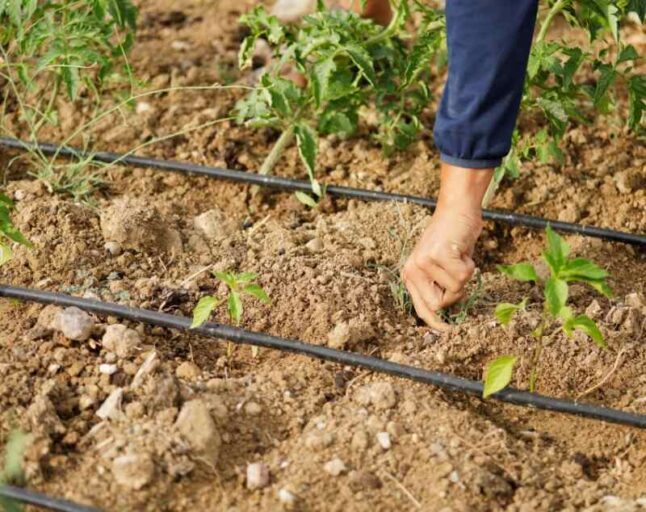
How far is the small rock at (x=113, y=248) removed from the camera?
245 centimetres

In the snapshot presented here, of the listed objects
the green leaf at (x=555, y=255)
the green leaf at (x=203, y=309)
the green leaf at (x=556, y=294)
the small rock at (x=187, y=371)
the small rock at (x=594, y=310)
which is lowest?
the small rock at (x=594, y=310)

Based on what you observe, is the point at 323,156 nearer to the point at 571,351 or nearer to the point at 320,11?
the point at 320,11

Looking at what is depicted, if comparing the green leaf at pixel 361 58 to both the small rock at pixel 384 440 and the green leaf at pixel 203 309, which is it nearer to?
the green leaf at pixel 203 309

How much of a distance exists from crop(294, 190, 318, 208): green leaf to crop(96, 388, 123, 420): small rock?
2.71 ft

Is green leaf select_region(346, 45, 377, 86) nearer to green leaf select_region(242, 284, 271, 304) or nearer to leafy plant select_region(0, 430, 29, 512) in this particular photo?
green leaf select_region(242, 284, 271, 304)

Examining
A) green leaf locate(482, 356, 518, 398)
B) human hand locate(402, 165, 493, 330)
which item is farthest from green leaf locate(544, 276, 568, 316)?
human hand locate(402, 165, 493, 330)

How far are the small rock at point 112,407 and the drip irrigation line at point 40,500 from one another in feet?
0.70

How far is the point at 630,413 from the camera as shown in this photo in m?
2.02

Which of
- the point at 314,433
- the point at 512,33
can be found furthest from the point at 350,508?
the point at 512,33

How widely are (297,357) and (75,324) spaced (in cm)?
44

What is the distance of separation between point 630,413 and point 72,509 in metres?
1.01

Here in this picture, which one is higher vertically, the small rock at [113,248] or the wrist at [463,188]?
the wrist at [463,188]

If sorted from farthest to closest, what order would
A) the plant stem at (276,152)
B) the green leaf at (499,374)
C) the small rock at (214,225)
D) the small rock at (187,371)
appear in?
the plant stem at (276,152) → the small rock at (214,225) → the small rock at (187,371) → the green leaf at (499,374)

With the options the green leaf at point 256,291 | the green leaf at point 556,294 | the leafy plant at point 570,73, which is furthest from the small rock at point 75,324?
the leafy plant at point 570,73
